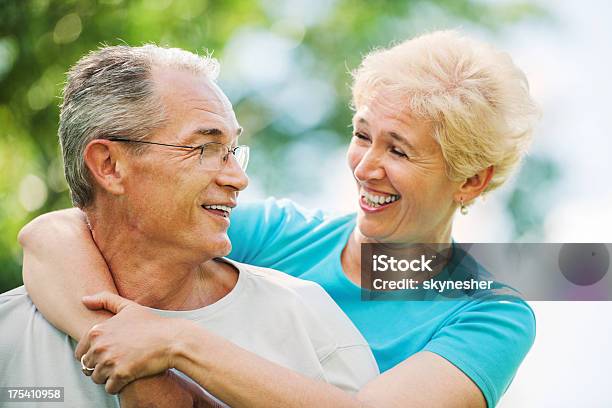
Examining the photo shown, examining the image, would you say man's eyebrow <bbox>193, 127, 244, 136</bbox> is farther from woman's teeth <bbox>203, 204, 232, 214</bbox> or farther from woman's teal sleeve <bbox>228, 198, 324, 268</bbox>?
woman's teal sleeve <bbox>228, 198, 324, 268</bbox>

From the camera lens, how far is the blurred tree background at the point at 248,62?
4.91m

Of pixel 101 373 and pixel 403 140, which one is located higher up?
pixel 403 140

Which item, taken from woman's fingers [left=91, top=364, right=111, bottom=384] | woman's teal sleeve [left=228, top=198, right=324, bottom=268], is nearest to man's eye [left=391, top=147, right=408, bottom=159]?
woman's teal sleeve [left=228, top=198, right=324, bottom=268]

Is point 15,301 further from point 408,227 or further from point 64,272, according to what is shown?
point 408,227

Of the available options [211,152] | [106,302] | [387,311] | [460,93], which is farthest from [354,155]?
[106,302]

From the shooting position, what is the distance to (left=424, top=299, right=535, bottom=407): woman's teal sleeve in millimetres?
1812

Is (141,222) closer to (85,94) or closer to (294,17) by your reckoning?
(85,94)

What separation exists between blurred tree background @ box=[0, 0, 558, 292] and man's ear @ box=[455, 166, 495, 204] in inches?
120

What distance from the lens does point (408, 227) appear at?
2158 millimetres

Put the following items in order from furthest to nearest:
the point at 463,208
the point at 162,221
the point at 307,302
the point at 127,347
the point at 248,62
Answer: the point at 248,62 → the point at 463,208 → the point at 307,302 → the point at 162,221 → the point at 127,347

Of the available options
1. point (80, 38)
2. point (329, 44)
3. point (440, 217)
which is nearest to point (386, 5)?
point (329, 44)

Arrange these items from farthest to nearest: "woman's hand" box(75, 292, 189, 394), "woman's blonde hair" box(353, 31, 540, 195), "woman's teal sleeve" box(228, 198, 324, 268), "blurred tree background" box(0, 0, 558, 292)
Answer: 1. "blurred tree background" box(0, 0, 558, 292)
2. "woman's teal sleeve" box(228, 198, 324, 268)
3. "woman's blonde hair" box(353, 31, 540, 195)
4. "woman's hand" box(75, 292, 189, 394)

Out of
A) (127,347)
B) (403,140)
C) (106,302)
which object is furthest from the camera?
(403,140)

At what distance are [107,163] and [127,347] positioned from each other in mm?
467
